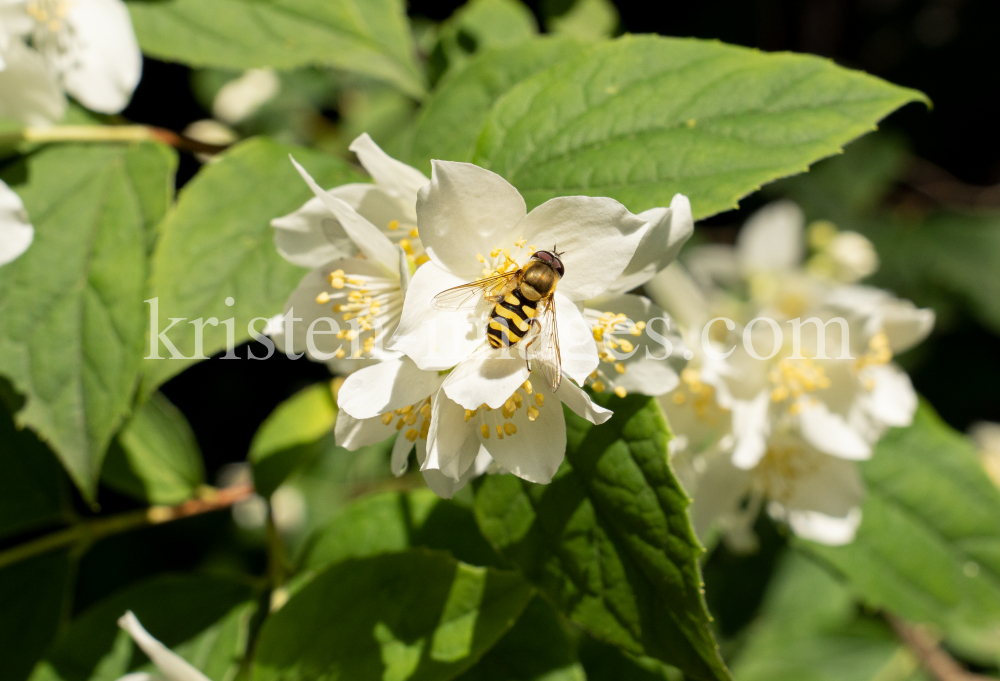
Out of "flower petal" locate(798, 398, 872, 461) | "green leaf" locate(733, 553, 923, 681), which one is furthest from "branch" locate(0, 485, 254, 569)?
"green leaf" locate(733, 553, 923, 681)

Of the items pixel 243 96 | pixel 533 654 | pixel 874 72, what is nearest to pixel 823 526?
pixel 533 654

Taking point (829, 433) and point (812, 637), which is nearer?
point (829, 433)

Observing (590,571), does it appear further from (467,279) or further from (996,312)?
(996,312)

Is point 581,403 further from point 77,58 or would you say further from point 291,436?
point 77,58

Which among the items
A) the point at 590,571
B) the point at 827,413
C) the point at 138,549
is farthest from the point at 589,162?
the point at 138,549

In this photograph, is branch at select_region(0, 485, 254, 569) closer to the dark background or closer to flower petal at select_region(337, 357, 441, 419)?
the dark background
